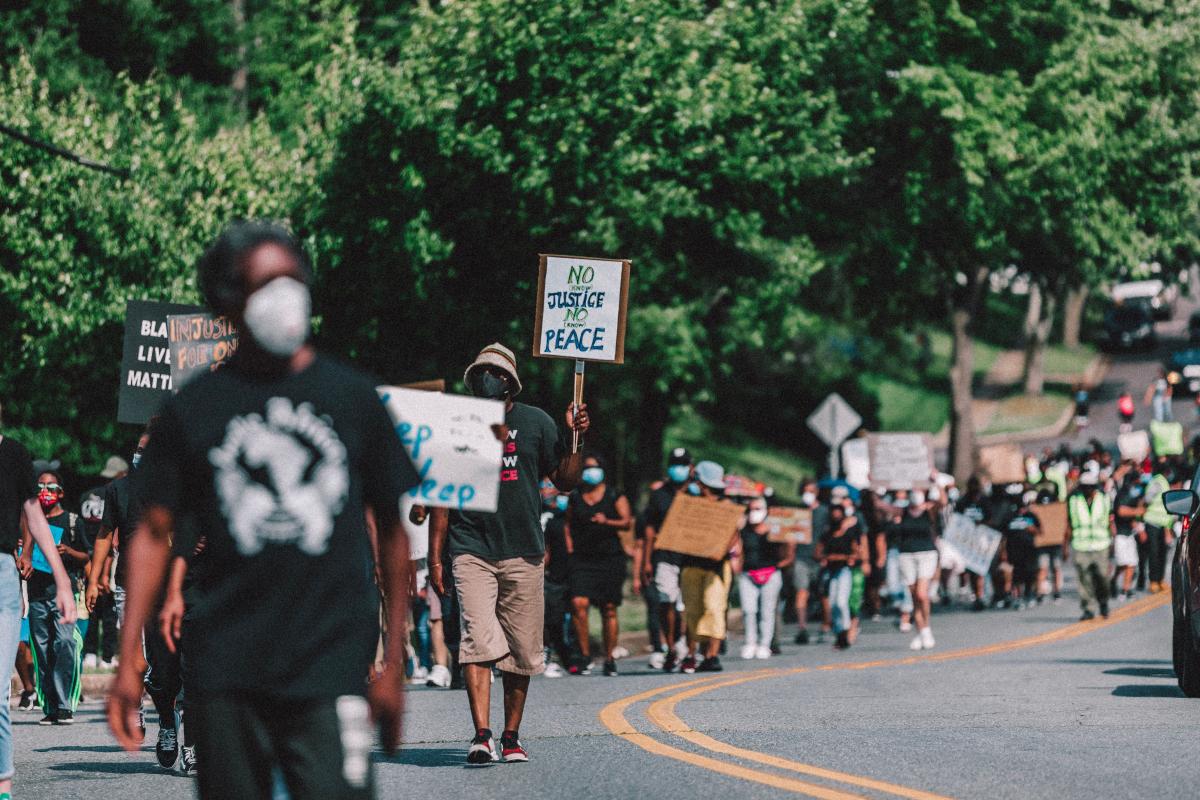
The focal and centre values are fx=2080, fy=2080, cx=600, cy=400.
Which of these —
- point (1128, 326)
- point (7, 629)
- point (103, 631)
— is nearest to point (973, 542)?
point (103, 631)

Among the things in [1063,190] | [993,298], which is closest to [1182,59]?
[1063,190]

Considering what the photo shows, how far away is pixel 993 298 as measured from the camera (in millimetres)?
82125

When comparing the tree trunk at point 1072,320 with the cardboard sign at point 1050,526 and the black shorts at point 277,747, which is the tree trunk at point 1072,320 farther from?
the black shorts at point 277,747

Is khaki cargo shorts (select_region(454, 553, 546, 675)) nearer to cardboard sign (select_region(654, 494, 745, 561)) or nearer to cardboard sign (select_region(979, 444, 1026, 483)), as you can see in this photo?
cardboard sign (select_region(654, 494, 745, 561))

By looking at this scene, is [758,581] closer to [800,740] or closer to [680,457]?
[680,457]

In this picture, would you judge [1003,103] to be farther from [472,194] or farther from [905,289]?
[472,194]

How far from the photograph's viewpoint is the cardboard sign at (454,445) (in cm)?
866

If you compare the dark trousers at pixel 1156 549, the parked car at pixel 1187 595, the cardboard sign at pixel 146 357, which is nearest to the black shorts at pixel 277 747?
the parked car at pixel 1187 595

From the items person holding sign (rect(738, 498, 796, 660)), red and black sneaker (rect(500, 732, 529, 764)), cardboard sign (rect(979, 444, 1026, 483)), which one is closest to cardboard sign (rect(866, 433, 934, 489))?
person holding sign (rect(738, 498, 796, 660))

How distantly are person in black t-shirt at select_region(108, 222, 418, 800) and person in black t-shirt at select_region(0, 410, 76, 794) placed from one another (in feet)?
11.2

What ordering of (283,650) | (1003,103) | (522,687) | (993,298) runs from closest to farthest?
(283,650) < (522,687) < (1003,103) < (993,298)

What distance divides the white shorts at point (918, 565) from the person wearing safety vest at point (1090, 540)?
276cm

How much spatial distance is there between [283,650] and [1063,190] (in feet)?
84.0

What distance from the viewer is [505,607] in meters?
9.51
